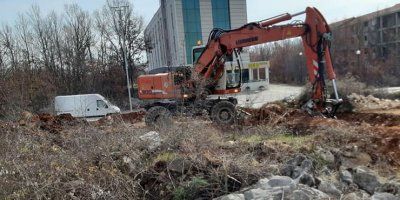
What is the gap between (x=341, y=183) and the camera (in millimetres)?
6145

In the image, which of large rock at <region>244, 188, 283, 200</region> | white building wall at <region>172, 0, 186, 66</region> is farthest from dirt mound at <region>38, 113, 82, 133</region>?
white building wall at <region>172, 0, 186, 66</region>

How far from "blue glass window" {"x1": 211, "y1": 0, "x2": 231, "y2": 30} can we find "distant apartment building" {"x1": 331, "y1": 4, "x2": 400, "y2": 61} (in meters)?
17.8

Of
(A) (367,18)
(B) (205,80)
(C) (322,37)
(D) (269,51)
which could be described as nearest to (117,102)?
(B) (205,80)

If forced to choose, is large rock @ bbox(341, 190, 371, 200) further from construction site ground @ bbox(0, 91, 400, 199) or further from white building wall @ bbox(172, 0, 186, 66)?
white building wall @ bbox(172, 0, 186, 66)

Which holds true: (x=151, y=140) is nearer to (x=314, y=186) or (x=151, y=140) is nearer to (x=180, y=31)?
(x=314, y=186)

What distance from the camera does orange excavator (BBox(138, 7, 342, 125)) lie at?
12.5 meters

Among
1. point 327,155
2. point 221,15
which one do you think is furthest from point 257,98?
point 221,15

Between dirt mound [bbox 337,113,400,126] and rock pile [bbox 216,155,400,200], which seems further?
dirt mound [bbox 337,113,400,126]

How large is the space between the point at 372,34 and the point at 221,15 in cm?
2992

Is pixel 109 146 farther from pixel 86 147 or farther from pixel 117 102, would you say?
pixel 117 102

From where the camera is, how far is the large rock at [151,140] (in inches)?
310

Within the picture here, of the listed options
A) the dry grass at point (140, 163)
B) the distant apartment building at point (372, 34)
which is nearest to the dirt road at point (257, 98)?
the dry grass at point (140, 163)

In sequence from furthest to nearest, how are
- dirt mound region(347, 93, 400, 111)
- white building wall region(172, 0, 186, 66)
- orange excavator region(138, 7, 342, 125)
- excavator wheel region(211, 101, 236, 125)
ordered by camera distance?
white building wall region(172, 0, 186, 66), dirt mound region(347, 93, 400, 111), excavator wheel region(211, 101, 236, 125), orange excavator region(138, 7, 342, 125)

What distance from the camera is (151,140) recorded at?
809cm
